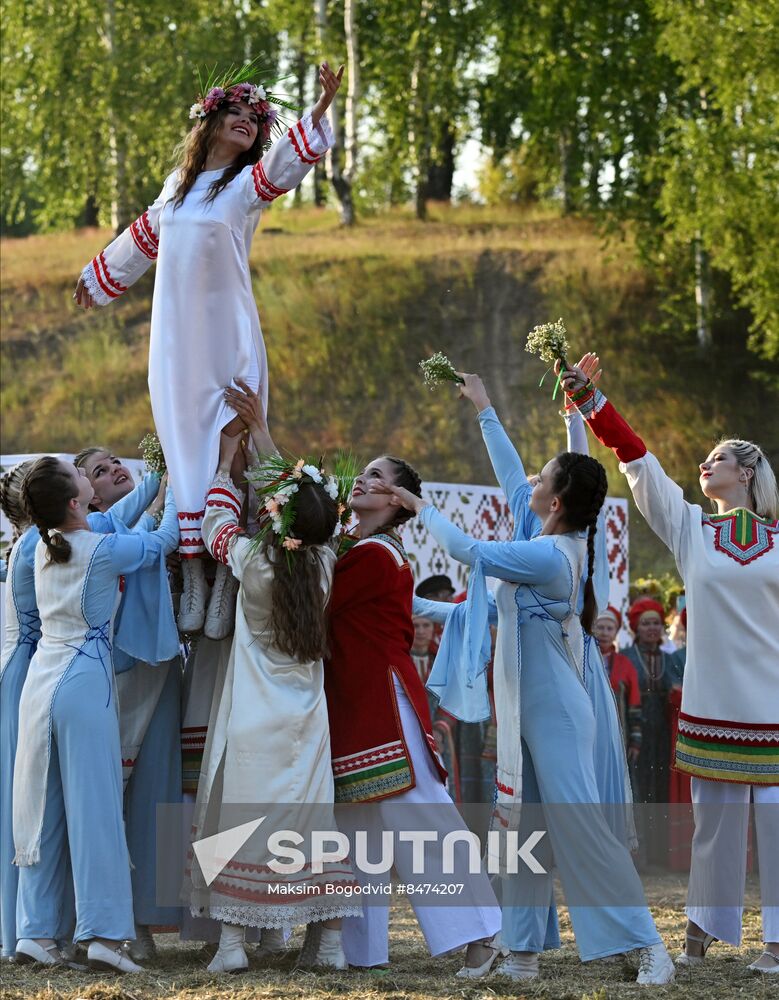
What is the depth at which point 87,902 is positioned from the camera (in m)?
4.76

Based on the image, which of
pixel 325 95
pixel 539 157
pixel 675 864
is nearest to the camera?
pixel 325 95

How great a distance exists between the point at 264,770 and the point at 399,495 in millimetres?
1041

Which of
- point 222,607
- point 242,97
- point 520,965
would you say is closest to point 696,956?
point 520,965

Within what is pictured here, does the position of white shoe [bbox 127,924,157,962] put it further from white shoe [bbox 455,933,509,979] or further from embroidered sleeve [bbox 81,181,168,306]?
embroidered sleeve [bbox 81,181,168,306]

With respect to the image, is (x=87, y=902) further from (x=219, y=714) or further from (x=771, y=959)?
(x=771, y=959)

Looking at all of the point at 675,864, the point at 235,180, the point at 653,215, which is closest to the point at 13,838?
the point at 235,180

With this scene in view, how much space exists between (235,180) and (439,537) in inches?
57.9

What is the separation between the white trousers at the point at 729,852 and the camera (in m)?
5.05

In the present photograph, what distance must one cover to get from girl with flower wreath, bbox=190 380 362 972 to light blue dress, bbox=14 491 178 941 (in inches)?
12.7

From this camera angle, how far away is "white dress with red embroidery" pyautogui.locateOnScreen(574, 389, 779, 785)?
16.5ft

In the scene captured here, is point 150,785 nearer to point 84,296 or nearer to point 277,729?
point 277,729

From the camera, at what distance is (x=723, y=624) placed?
508 cm

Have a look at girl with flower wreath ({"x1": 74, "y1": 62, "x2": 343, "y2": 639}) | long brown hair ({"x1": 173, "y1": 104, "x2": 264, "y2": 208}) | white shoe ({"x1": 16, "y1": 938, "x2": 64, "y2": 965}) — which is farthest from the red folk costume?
long brown hair ({"x1": 173, "y1": 104, "x2": 264, "y2": 208})

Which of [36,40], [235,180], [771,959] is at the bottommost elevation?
[771,959]
